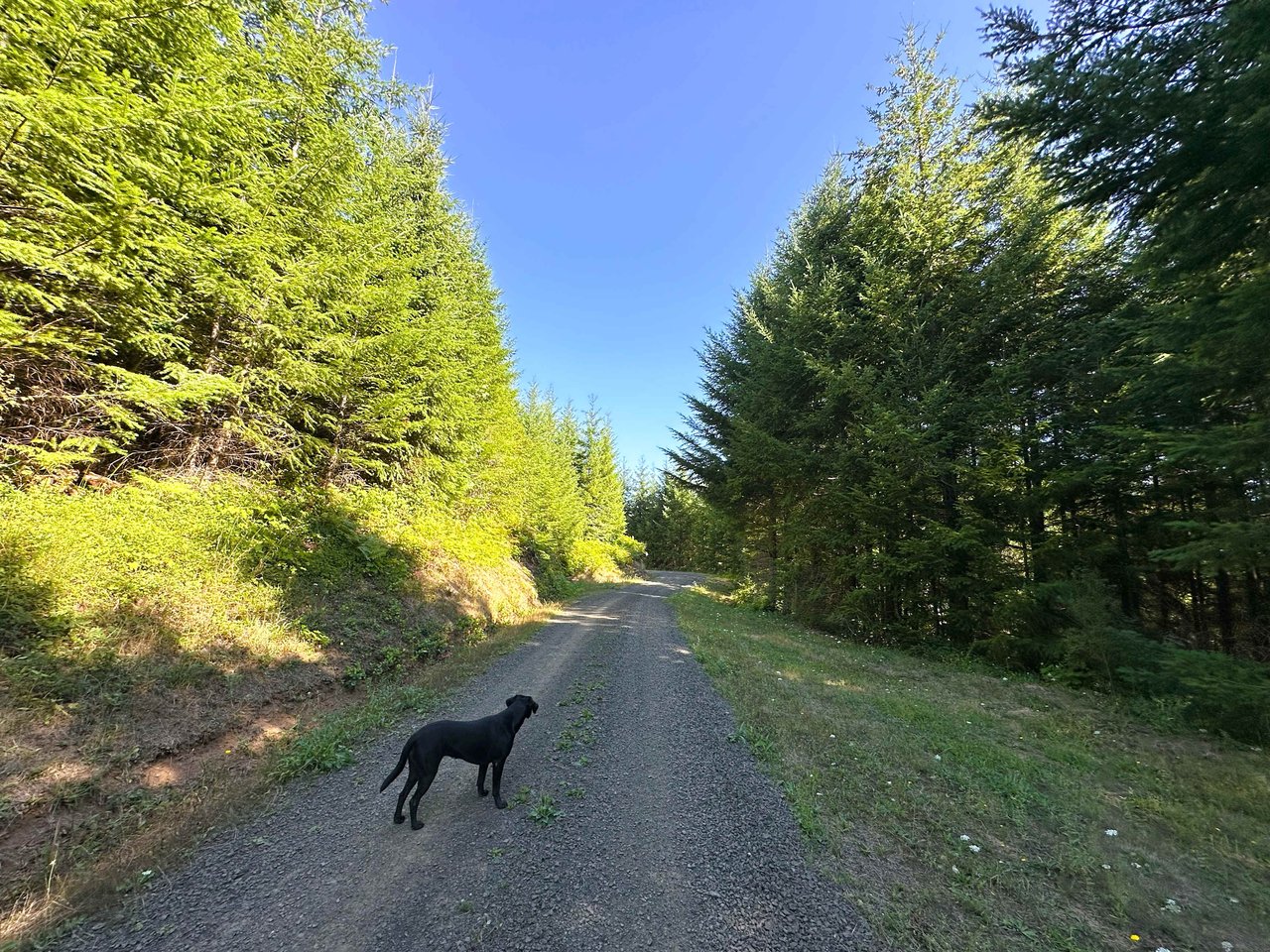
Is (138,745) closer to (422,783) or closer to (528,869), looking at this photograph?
(422,783)

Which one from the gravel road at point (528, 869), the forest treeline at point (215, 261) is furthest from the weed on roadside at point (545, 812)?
the forest treeline at point (215, 261)

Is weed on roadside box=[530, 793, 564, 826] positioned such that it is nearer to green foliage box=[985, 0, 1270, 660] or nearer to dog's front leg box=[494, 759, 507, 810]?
dog's front leg box=[494, 759, 507, 810]

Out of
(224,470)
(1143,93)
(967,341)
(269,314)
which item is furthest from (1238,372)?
(224,470)

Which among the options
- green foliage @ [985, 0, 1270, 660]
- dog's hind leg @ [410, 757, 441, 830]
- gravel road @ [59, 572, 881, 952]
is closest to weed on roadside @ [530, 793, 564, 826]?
gravel road @ [59, 572, 881, 952]

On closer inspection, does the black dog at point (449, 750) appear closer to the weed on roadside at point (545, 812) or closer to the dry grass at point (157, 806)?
the weed on roadside at point (545, 812)

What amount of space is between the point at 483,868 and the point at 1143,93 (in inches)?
386

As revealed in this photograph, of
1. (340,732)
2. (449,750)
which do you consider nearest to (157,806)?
(340,732)

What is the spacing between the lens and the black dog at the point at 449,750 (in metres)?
3.84

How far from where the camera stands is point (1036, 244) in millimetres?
11258

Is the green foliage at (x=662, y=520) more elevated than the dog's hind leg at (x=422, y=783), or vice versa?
the green foliage at (x=662, y=520)

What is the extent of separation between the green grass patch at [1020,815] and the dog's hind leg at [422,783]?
316 cm

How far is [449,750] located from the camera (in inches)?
157

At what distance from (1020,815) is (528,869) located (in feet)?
14.2

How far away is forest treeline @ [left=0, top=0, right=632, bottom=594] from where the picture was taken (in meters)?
4.53
